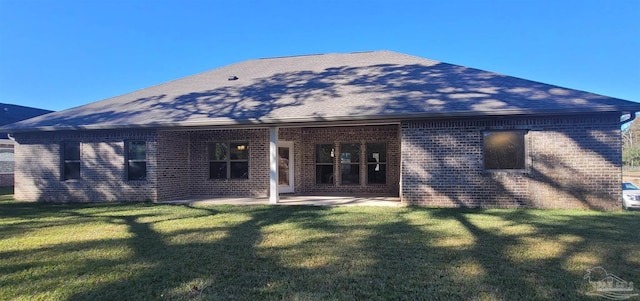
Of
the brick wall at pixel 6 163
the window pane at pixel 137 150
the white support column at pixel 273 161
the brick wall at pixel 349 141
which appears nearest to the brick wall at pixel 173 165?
the window pane at pixel 137 150

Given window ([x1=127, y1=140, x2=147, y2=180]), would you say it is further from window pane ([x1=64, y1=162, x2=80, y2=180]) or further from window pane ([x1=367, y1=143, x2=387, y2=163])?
window pane ([x1=367, y1=143, x2=387, y2=163])

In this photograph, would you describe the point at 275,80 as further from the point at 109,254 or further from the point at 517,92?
the point at 109,254

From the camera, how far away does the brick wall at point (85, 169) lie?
36.1 feet

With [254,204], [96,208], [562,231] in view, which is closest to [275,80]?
[254,204]

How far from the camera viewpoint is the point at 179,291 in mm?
3857

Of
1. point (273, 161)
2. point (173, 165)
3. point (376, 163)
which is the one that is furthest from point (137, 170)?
point (376, 163)

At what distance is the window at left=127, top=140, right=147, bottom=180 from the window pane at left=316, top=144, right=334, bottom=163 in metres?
5.76

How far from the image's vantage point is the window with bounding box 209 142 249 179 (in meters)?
12.8

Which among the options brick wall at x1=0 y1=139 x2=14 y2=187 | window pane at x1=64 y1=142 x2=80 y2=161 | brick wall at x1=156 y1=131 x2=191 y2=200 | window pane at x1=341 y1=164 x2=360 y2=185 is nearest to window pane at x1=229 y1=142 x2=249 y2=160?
brick wall at x1=156 y1=131 x2=191 y2=200

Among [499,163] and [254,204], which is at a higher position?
[499,163]

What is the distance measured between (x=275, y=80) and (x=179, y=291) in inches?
399

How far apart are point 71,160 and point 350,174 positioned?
30.2 ft

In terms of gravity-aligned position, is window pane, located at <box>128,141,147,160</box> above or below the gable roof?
below

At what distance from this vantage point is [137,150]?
1112 cm
